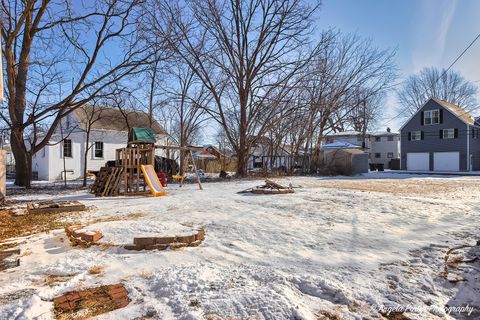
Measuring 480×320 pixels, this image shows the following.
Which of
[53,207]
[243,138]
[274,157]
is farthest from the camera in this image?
[274,157]

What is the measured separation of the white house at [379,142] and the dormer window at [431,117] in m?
11.8

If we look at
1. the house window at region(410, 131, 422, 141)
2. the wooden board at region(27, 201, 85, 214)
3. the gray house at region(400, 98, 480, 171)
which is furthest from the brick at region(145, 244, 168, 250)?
the house window at region(410, 131, 422, 141)

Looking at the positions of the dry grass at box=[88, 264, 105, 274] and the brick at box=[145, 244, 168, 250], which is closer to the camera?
the dry grass at box=[88, 264, 105, 274]

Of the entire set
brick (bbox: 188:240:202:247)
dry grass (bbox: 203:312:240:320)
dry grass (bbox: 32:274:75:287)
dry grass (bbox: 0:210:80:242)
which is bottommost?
dry grass (bbox: 203:312:240:320)

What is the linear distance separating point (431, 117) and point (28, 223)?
38913 millimetres

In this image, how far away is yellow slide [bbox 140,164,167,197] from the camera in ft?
33.6

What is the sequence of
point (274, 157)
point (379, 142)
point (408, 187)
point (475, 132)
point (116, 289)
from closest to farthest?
point (116, 289)
point (408, 187)
point (274, 157)
point (475, 132)
point (379, 142)

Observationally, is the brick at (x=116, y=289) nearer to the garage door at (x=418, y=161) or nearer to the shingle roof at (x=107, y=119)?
the shingle roof at (x=107, y=119)

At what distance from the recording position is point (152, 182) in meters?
10.7

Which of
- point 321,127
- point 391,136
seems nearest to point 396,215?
point 321,127

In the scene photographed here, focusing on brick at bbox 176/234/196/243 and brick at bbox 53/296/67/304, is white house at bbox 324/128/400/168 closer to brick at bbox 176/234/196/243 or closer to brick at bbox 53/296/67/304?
brick at bbox 176/234/196/243

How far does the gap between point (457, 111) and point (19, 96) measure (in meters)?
39.9

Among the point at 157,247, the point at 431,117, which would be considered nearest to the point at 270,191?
the point at 157,247

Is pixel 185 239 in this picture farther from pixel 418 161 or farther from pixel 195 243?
pixel 418 161
